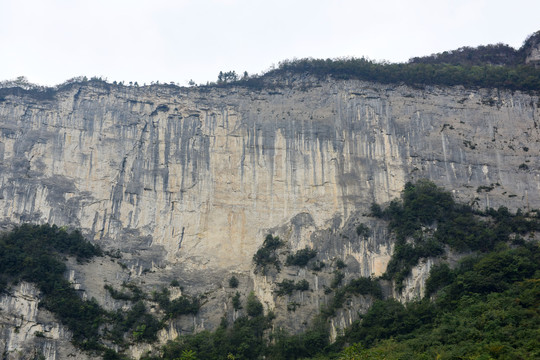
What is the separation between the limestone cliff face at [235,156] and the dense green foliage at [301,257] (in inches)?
97.7

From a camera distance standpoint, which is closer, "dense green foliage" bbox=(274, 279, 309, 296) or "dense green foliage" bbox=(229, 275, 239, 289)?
"dense green foliage" bbox=(274, 279, 309, 296)

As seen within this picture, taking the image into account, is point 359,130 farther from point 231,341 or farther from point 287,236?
point 231,341

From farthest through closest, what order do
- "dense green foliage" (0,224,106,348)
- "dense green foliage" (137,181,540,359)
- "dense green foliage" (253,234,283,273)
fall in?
"dense green foliage" (253,234,283,273)
"dense green foliage" (0,224,106,348)
"dense green foliage" (137,181,540,359)

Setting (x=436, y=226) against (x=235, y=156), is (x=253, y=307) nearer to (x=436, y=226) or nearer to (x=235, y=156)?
(x=235, y=156)

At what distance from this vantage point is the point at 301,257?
36.3m

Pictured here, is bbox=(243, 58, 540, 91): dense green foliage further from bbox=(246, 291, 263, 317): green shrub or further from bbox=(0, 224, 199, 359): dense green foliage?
bbox=(0, 224, 199, 359): dense green foliage

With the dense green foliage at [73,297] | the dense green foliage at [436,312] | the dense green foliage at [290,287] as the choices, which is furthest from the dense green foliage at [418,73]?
the dense green foliage at [73,297]

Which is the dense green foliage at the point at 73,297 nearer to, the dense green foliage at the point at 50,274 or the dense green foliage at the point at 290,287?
the dense green foliage at the point at 50,274

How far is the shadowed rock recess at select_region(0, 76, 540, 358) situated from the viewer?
37.2 m

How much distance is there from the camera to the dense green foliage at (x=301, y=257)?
1427 inches

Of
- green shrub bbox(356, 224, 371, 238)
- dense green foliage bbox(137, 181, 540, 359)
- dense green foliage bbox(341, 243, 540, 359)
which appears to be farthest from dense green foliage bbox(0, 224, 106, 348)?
green shrub bbox(356, 224, 371, 238)

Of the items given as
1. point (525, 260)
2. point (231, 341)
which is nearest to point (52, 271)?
point (231, 341)

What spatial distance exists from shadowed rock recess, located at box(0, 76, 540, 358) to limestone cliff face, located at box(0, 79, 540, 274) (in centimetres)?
8

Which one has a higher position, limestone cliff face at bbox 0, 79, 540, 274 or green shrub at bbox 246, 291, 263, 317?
limestone cliff face at bbox 0, 79, 540, 274
